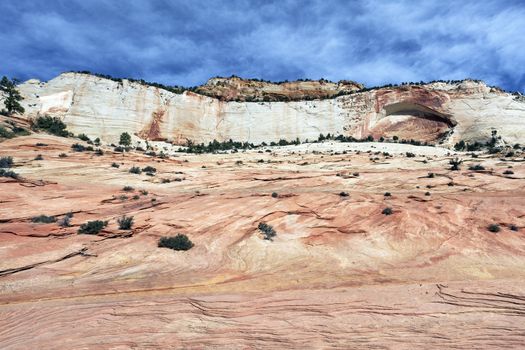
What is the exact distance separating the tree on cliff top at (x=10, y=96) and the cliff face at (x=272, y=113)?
2399 mm

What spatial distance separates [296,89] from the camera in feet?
263

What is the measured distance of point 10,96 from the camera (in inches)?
1774

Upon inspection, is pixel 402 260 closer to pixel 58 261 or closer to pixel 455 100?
pixel 58 261

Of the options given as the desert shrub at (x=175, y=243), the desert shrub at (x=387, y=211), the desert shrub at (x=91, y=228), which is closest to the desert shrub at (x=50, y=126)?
the desert shrub at (x=91, y=228)

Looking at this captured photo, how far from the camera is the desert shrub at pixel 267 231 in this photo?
13820mm

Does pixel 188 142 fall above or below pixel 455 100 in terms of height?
below

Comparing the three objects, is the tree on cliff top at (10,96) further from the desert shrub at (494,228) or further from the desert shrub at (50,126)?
the desert shrub at (494,228)

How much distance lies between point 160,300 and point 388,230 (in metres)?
Answer: 8.92

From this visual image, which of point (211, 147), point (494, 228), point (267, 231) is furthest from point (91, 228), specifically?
point (211, 147)

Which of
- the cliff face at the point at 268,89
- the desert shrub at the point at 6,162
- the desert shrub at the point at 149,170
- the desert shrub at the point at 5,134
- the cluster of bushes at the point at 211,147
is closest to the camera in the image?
the desert shrub at the point at 6,162

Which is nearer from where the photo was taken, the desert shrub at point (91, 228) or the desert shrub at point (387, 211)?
the desert shrub at point (91, 228)

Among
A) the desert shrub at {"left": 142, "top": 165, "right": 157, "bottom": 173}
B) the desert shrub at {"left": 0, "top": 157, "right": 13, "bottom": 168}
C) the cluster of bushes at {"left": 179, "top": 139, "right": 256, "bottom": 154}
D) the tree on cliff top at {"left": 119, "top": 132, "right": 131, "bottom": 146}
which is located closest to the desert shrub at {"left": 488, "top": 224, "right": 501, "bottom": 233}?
the desert shrub at {"left": 142, "top": 165, "right": 157, "bottom": 173}

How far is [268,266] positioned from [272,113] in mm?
53928

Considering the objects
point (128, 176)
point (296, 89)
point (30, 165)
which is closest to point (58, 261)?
point (128, 176)
